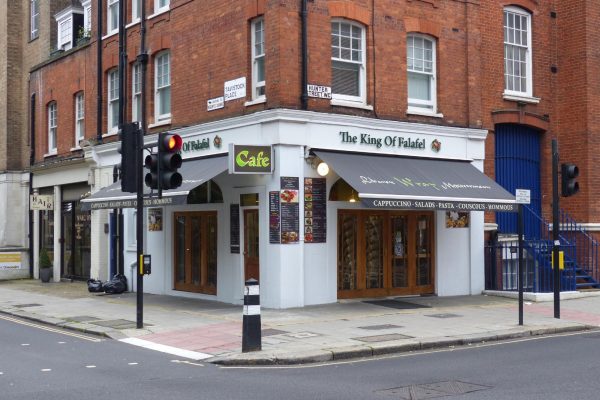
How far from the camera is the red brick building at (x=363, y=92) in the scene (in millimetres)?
17172

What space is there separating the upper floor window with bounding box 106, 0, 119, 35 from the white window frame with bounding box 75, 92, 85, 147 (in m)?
2.66

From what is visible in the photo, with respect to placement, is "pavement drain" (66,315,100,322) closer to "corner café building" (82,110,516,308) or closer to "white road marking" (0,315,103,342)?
"white road marking" (0,315,103,342)

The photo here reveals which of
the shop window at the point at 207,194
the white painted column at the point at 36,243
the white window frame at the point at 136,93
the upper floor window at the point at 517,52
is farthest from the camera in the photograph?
the white painted column at the point at 36,243

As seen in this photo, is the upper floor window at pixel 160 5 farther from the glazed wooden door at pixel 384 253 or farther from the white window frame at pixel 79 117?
the glazed wooden door at pixel 384 253

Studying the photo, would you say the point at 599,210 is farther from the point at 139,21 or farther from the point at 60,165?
the point at 60,165

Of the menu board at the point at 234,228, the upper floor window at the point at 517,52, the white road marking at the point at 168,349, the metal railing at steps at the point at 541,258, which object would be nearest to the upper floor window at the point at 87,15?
the menu board at the point at 234,228

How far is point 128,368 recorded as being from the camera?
1040 centimetres

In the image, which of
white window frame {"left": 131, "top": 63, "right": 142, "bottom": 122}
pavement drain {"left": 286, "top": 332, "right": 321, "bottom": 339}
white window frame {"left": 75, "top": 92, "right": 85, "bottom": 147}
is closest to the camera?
pavement drain {"left": 286, "top": 332, "right": 321, "bottom": 339}

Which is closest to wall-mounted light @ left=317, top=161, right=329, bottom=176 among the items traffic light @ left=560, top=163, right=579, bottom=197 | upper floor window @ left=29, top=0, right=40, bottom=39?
traffic light @ left=560, top=163, right=579, bottom=197

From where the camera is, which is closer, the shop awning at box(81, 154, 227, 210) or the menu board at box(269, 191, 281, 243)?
the shop awning at box(81, 154, 227, 210)

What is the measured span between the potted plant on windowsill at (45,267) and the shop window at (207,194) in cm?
837

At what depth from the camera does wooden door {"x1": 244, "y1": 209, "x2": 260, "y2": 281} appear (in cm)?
1758

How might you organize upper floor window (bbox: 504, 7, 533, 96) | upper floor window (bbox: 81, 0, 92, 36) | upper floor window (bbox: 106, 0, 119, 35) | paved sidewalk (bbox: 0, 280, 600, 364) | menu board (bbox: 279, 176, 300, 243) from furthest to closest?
upper floor window (bbox: 81, 0, 92, 36), upper floor window (bbox: 106, 0, 119, 35), upper floor window (bbox: 504, 7, 533, 96), menu board (bbox: 279, 176, 300, 243), paved sidewalk (bbox: 0, 280, 600, 364)

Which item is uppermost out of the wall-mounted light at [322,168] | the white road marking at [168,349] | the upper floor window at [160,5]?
the upper floor window at [160,5]
